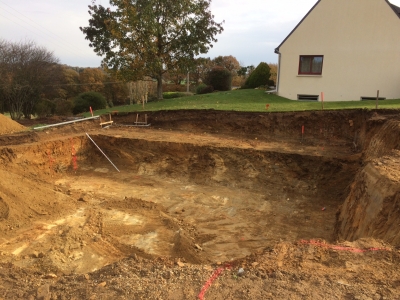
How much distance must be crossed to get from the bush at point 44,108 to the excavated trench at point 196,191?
1108 centimetres

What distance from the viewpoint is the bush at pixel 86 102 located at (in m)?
24.0

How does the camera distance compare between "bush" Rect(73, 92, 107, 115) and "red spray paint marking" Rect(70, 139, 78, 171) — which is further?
"bush" Rect(73, 92, 107, 115)

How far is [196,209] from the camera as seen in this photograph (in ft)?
29.7

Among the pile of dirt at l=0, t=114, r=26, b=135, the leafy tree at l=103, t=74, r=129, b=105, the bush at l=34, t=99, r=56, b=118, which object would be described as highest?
the leafy tree at l=103, t=74, r=129, b=105

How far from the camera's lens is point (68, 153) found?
40.1 feet

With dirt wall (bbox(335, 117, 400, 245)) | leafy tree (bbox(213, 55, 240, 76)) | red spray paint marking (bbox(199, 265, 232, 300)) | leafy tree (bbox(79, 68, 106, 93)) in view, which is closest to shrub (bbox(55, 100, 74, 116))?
leafy tree (bbox(79, 68, 106, 93))

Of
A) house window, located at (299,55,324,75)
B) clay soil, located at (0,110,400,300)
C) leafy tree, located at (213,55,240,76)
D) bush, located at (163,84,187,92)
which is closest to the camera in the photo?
clay soil, located at (0,110,400,300)

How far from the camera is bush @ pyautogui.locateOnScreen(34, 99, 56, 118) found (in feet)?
73.3

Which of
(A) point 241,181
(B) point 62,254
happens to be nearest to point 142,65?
(A) point 241,181

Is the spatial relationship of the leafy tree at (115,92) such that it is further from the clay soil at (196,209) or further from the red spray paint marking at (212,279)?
the red spray paint marking at (212,279)

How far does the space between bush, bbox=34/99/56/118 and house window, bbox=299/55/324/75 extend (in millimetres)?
18540

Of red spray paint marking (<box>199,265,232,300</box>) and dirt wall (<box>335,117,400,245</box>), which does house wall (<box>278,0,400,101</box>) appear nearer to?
dirt wall (<box>335,117,400,245</box>)

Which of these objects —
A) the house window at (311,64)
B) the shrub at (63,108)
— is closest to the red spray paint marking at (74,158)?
the shrub at (63,108)

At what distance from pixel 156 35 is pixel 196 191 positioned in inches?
490
